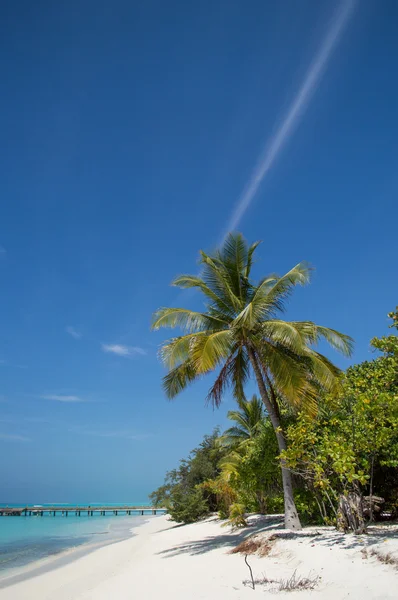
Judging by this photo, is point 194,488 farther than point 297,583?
Yes

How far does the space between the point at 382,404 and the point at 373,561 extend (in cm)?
254

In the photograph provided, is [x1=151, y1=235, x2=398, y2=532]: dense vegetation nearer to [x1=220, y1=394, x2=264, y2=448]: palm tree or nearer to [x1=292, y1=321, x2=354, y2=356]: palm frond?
[x1=292, y1=321, x2=354, y2=356]: palm frond

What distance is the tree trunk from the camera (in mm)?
7723

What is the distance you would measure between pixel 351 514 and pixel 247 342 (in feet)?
16.7

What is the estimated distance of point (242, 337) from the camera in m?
11.4

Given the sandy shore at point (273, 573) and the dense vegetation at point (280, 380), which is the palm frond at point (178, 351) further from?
the sandy shore at point (273, 573)

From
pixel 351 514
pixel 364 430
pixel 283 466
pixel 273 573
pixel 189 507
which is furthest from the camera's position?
pixel 189 507

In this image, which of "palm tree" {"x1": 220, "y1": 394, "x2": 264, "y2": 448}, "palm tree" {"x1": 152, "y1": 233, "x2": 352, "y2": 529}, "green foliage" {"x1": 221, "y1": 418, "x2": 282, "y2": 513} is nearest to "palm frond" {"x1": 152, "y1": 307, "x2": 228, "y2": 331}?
"palm tree" {"x1": 152, "y1": 233, "x2": 352, "y2": 529}

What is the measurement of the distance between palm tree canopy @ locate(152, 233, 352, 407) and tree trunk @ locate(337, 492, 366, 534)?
8.77ft

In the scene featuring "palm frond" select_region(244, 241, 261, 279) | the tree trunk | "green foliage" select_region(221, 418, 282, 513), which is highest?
"palm frond" select_region(244, 241, 261, 279)

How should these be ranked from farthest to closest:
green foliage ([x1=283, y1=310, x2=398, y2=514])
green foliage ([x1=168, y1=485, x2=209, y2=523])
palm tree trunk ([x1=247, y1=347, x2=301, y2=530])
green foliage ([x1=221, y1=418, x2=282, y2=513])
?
1. green foliage ([x1=168, y1=485, x2=209, y2=523])
2. green foliage ([x1=221, y1=418, x2=282, y2=513])
3. palm tree trunk ([x1=247, y1=347, x2=301, y2=530])
4. green foliage ([x1=283, y1=310, x2=398, y2=514])

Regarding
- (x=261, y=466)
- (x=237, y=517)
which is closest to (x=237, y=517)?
(x=237, y=517)

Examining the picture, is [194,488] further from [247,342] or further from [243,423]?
[247,342]

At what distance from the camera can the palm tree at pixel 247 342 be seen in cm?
1034
